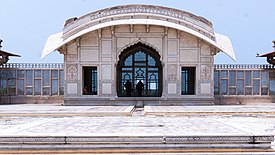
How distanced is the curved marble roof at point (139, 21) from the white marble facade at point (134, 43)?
5 cm

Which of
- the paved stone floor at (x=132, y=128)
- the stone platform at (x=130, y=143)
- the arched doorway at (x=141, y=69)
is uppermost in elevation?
the arched doorway at (x=141, y=69)

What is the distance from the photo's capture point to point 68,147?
4949mm

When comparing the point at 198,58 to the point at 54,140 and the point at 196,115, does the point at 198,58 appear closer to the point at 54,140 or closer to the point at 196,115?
the point at 196,115

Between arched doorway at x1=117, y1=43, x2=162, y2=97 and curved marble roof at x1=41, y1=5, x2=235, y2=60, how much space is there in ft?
6.34

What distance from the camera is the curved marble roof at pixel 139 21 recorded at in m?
15.5

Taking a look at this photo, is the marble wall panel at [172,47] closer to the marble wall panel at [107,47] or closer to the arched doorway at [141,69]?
the arched doorway at [141,69]

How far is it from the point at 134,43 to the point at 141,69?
5.67 feet

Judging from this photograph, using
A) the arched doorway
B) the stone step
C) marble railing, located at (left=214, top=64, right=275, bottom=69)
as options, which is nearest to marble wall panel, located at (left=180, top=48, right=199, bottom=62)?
the arched doorway

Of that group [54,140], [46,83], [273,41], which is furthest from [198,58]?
[54,140]

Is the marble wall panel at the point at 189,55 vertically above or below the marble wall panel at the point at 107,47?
below

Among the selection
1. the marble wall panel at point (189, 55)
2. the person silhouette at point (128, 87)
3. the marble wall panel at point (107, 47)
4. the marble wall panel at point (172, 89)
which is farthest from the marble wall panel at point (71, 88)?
the marble wall panel at point (189, 55)

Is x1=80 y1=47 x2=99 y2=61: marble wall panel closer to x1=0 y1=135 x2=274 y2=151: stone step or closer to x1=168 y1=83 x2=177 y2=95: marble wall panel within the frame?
x1=168 y1=83 x2=177 y2=95: marble wall panel

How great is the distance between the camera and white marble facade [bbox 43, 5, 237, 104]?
52.4 feet

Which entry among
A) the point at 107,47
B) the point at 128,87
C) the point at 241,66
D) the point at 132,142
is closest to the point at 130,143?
the point at 132,142
